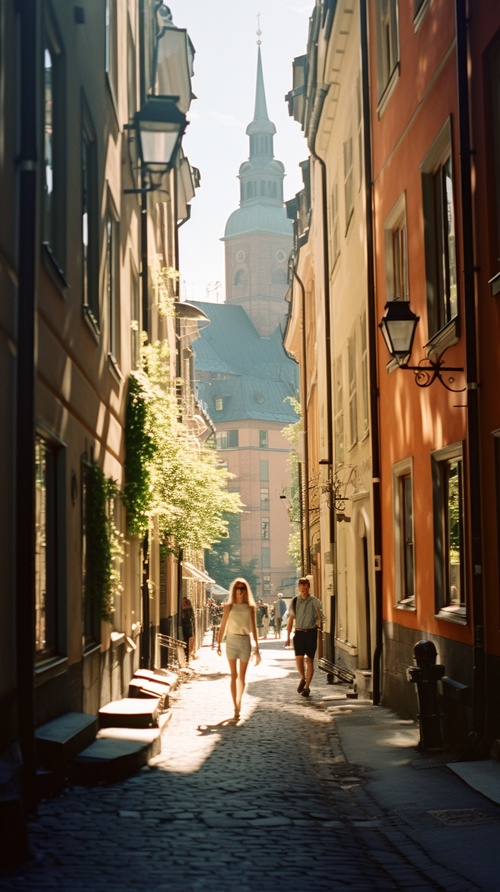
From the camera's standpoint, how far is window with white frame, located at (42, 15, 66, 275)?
32.8 ft

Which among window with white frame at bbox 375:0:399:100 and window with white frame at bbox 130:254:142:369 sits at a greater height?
window with white frame at bbox 375:0:399:100

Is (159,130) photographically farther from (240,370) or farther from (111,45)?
(240,370)

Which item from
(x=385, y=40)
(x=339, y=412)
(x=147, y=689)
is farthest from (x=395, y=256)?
(x=339, y=412)

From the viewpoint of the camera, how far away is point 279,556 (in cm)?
12000

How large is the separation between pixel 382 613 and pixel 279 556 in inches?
4092

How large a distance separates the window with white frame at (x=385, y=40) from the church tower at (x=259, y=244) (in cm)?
12163

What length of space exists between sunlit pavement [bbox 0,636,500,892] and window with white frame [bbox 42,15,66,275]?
13.4 feet

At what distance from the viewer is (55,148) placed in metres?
10.4

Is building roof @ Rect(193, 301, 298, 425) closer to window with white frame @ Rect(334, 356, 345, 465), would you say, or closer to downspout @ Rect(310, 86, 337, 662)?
downspout @ Rect(310, 86, 337, 662)

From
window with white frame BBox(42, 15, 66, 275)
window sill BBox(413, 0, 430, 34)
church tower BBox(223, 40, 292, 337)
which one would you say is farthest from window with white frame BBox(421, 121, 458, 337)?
church tower BBox(223, 40, 292, 337)

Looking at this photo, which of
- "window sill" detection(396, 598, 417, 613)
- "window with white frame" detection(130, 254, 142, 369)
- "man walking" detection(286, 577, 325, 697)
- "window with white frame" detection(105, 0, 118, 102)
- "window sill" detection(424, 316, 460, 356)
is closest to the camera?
"window sill" detection(424, 316, 460, 356)

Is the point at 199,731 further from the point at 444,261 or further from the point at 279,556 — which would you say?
the point at 279,556

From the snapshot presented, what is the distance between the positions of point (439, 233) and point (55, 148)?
14.0 ft

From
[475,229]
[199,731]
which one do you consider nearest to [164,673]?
[199,731]
